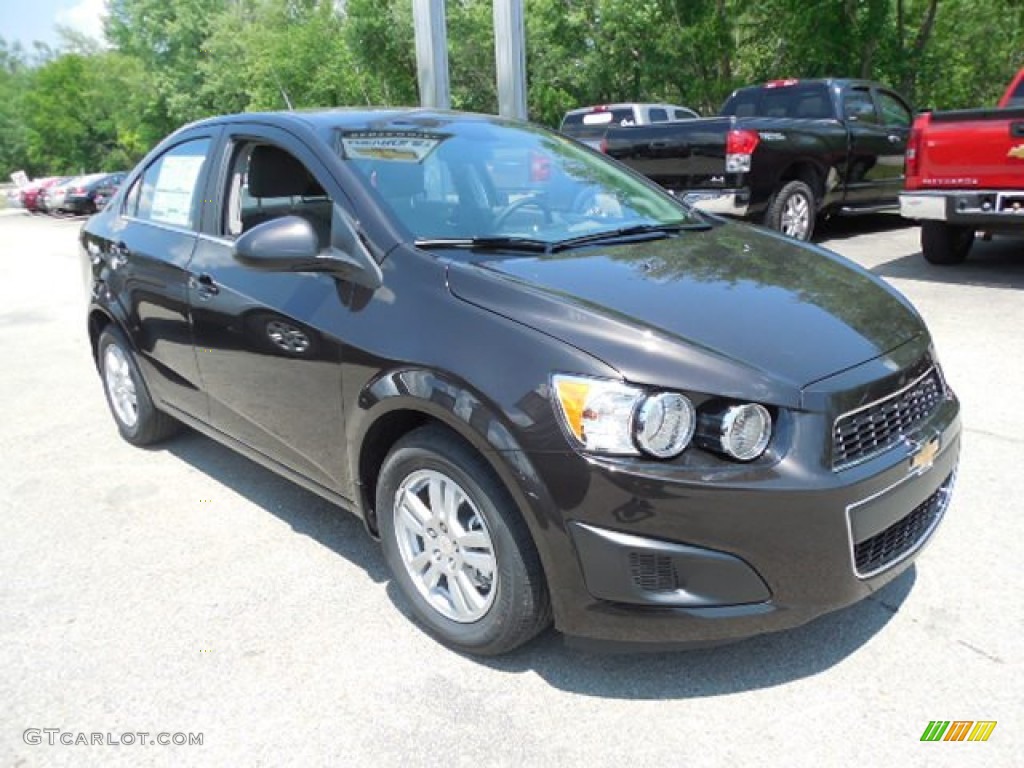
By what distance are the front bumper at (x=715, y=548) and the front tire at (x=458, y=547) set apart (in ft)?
0.48

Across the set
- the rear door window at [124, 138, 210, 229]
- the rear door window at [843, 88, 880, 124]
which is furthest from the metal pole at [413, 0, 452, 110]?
the rear door window at [124, 138, 210, 229]

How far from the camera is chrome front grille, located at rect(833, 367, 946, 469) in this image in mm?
2242

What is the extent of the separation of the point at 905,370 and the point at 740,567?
86 cm

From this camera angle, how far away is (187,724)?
2.44 meters

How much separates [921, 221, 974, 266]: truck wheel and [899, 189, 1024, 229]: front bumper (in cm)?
69

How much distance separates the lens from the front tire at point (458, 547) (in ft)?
7.79

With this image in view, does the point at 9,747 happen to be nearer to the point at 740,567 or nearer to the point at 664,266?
the point at 740,567

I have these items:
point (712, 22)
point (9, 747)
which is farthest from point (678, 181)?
point (712, 22)

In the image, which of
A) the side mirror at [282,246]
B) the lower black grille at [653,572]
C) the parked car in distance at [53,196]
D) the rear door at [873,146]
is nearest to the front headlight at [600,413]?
the lower black grille at [653,572]

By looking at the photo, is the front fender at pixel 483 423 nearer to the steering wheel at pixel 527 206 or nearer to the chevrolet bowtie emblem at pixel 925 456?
the steering wheel at pixel 527 206

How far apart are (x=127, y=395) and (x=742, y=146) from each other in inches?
248

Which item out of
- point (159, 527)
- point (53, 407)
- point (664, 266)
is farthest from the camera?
point (53, 407)

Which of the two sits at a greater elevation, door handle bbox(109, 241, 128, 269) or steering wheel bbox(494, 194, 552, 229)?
steering wheel bbox(494, 194, 552, 229)

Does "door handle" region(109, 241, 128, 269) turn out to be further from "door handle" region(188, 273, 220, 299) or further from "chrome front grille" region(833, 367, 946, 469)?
"chrome front grille" region(833, 367, 946, 469)
